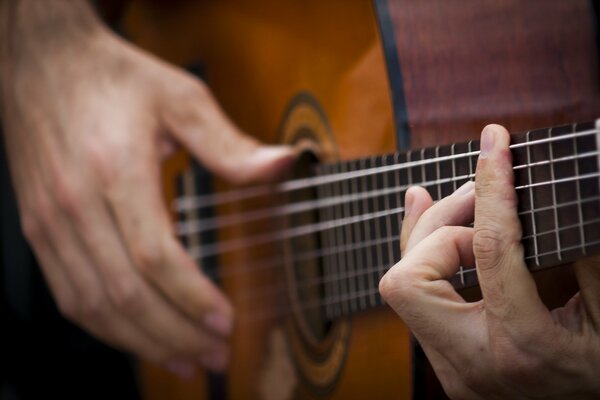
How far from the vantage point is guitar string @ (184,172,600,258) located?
662 mm

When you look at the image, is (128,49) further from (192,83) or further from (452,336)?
(452,336)

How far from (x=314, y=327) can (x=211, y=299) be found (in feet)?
0.46

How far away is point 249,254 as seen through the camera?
117 centimetres

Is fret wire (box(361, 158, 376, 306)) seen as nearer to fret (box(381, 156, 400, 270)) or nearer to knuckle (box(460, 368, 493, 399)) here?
fret (box(381, 156, 400, 270))

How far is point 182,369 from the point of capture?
122cm

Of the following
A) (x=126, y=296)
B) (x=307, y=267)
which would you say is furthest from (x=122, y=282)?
(x=307, y=267)

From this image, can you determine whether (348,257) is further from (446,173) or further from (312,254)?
(446,173)

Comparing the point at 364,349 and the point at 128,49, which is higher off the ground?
the point at 128,49

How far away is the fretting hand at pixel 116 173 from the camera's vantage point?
1.09 metres

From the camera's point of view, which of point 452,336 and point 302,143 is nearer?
point 452,336

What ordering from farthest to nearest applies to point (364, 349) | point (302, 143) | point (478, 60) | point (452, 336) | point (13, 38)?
point (13, 38) < point (302, 143) < point (364, 349) < point (478, 60) < point (452, 336)

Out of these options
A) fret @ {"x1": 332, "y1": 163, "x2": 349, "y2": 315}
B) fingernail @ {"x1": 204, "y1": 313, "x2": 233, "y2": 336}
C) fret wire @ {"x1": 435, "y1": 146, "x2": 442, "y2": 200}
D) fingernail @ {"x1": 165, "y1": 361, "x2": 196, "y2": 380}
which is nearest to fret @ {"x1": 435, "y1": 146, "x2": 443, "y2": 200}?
fret wire @ {"x1": 435, "y1": 146, "x2": 442, "y2": 200}

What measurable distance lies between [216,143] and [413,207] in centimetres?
41

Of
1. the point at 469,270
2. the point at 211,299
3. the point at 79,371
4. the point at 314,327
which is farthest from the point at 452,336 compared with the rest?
the point at 79,371
